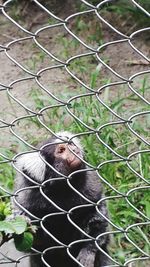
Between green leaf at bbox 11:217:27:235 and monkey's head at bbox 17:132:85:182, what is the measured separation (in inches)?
36.0

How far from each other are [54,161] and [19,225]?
3.61 feet

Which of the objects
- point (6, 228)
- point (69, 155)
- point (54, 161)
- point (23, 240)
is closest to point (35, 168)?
point (54, 161)

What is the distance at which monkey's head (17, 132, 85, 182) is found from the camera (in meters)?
4.14

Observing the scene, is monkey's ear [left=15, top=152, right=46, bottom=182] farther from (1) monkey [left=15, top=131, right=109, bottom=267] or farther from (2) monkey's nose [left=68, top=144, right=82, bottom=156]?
(2) monkey's nose [left=68, top=144, right=82, bottom=156]

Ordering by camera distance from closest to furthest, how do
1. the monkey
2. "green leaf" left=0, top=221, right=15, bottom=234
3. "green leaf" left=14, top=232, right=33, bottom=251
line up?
"green leaf" left=0, top=221, right=15, bottom=234 < "green leaf" left=14, top=232, right=33, bottom=251 < the monkey

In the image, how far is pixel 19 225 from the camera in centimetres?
316

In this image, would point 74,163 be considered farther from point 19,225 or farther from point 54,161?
point 19,225

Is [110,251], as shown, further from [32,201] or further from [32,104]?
[32,104]

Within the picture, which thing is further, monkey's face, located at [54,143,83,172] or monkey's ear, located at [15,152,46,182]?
monkey's ear, located at [15,152,46,182]

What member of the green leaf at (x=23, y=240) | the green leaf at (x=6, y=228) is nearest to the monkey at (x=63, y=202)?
the green leaf at (x=23, y=240)

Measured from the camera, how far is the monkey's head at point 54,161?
4137 mm

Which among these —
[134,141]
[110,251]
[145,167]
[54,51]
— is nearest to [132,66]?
[54,51]

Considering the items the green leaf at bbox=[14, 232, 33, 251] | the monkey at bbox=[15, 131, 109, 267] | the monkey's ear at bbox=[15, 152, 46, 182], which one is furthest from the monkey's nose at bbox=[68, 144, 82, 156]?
the green leaf at bbox=[14, 232, 33, 251]

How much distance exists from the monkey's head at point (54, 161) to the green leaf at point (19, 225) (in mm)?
915
